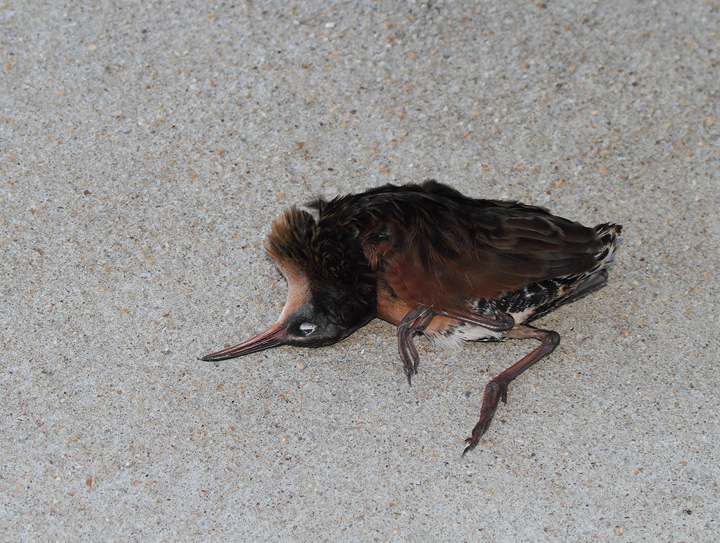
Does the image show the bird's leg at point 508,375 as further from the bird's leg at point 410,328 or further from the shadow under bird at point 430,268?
the bird's leg at point 410,328

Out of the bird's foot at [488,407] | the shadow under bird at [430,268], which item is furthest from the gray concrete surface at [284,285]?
the shadow under bird at [430,268]

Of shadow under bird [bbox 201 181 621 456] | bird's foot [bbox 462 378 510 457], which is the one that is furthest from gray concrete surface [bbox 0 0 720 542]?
shadow under bird [bbox 201 181 621 456]

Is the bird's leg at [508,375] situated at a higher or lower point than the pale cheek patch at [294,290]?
lower

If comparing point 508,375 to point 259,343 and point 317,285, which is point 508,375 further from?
point 259,343

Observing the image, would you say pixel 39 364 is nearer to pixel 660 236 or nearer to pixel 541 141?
pixel 541 141

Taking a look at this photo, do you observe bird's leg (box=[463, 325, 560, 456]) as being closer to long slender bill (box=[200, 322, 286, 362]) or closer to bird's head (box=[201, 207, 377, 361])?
bird's head (box=[201, 207, 377, 361])

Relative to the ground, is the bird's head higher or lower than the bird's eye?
higher

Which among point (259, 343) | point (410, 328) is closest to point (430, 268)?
point (410, 328)

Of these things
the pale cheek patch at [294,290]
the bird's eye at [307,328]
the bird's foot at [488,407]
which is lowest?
the bird's foot at [488,407]

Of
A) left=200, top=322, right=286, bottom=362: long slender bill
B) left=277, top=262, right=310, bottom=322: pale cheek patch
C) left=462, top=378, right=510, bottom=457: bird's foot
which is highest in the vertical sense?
left=277, top=262, right=310, bottom=322: pale cheek patch
